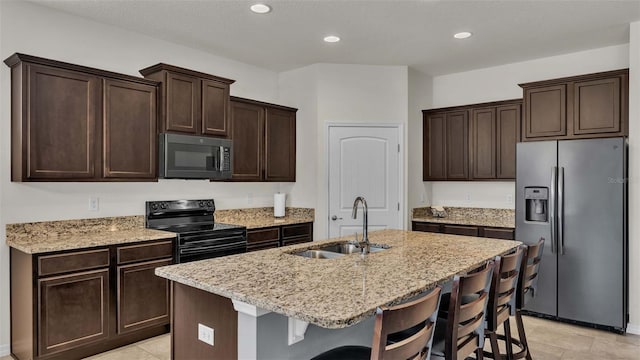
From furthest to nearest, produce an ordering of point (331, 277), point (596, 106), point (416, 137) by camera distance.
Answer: point (416, 137)
point (596, 106)
point (331, 277)

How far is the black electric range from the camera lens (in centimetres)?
357

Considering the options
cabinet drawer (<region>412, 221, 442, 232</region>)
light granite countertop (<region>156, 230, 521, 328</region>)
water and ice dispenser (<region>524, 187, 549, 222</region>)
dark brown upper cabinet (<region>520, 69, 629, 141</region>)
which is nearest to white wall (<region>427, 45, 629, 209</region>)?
dark brown upper cabinet (<region>520, 69, 629, 141</region>)

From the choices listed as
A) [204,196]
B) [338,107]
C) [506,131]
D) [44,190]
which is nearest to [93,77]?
[44,190]

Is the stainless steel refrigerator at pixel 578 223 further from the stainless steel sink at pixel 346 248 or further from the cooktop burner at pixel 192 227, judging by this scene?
the cooktop burner at pixel 192 227

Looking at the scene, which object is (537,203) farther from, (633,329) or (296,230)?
(296,230)

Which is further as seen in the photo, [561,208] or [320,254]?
[561,208]

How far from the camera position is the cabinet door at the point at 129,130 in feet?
11.2

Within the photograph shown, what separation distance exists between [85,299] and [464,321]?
2659mm

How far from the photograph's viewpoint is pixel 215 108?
4.12 m

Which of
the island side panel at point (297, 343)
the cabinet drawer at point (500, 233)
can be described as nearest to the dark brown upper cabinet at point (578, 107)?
the cabinet drawer at point (500, 233)

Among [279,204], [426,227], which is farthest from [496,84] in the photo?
[279,204]

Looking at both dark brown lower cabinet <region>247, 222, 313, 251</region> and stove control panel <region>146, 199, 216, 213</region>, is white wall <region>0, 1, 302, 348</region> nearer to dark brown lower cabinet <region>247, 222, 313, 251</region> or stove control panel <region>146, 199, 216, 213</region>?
stove control panel <region>146, 199, 216, 213</region>

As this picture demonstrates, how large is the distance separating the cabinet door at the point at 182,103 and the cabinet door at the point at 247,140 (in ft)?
1.86

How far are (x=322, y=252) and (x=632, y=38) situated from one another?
3410 mm
